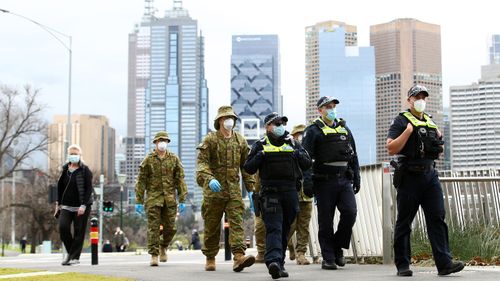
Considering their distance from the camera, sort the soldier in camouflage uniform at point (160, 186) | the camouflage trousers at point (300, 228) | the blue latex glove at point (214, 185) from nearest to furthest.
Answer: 1. the blue latex glove at point (214, 185)
2. the camouflage trousers at point (300, 228)
3. the soldier in camouflage uniform at point (160, 186)

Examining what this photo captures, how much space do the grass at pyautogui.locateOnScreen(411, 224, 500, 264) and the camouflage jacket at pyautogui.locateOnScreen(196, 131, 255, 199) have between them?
2393 mm

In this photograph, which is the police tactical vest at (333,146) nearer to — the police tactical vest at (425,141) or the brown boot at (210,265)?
the police tactical vest at (425,141)

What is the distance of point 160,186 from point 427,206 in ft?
18.9

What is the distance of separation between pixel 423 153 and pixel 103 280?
383cm

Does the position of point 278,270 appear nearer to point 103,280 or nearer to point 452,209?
point 103,280

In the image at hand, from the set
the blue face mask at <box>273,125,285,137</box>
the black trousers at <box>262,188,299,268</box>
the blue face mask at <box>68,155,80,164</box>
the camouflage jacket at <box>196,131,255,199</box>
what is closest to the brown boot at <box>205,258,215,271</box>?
the camouflage jacket at <box>196,131,255,199</box>

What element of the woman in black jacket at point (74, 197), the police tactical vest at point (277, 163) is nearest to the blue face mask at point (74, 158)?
the woman in black jacket at point (74, 197)

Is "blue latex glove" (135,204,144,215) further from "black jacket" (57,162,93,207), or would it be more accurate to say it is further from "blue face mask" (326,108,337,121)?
"blue face mask" (326,108,337,121)

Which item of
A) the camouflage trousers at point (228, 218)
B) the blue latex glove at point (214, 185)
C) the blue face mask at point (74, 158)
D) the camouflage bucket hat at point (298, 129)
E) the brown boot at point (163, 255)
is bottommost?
the brown boot at point (163, 255)

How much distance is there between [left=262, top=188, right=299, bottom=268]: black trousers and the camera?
1002 centimetres

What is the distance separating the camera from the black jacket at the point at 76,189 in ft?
48.0

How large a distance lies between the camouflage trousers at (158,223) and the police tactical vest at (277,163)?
4396mm

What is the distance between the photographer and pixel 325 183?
11.3 m

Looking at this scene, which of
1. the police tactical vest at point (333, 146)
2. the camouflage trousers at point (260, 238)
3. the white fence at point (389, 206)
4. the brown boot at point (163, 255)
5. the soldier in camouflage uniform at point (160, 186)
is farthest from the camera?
the brown boot at point (163, 255)
